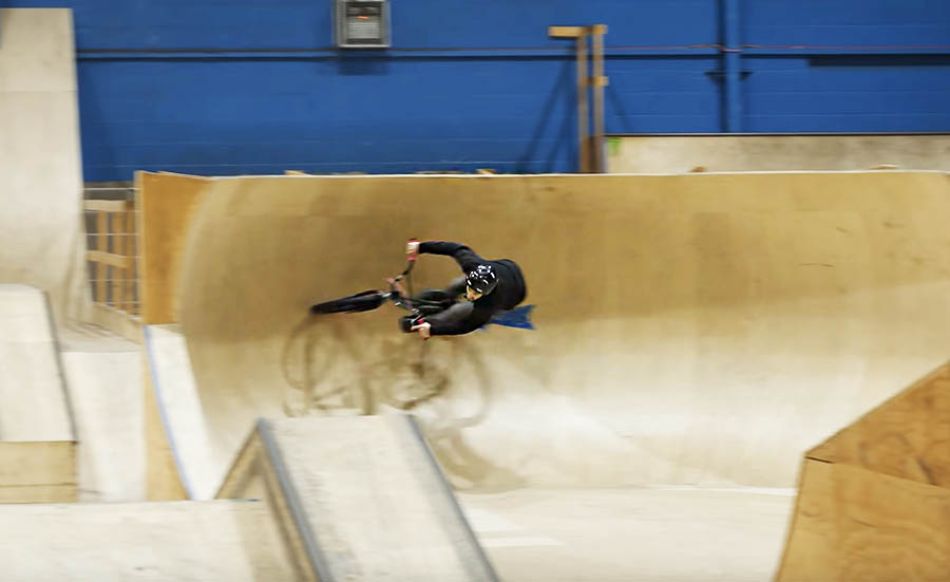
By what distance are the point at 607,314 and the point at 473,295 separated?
1730 millimetres

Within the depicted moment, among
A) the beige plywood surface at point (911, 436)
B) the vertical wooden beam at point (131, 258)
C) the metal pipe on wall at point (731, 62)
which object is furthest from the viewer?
the metal pipe on wall at point (731, 62)

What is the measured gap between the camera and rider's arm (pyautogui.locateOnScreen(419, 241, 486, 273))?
23.4 feet

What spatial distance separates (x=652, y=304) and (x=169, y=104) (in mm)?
6281

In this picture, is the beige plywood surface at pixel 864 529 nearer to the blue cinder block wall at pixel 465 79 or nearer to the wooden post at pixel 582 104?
the wooden post at pixel 582 104

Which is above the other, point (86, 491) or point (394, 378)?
point (394, 378)

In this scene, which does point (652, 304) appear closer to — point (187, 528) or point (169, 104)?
point (187, 528)

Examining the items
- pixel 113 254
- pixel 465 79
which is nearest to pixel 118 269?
pixel 113 254

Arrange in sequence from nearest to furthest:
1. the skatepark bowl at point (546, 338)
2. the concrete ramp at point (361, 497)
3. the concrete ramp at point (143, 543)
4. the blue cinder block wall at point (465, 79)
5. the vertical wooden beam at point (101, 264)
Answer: the concrete ramp at point (143, 543)
the concrete ramp at point (361, 497)
the skatepark bowl at point (546, 338)
the vertical wooden beam at point (101, 264)
the blue cinder block wall at point (465, 79)

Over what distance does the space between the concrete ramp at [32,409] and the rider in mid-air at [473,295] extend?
2.38m

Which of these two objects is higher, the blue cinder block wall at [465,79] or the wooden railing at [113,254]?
the blue cinder block wall at [465,79]

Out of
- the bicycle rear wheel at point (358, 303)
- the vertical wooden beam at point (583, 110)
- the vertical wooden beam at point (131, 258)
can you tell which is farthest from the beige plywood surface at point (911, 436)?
the vertical wooden beam at point (583, 110)

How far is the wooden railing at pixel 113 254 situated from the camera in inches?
401

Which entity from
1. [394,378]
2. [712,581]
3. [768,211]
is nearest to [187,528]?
[712,581]

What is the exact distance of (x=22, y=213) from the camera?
37.1 ft
